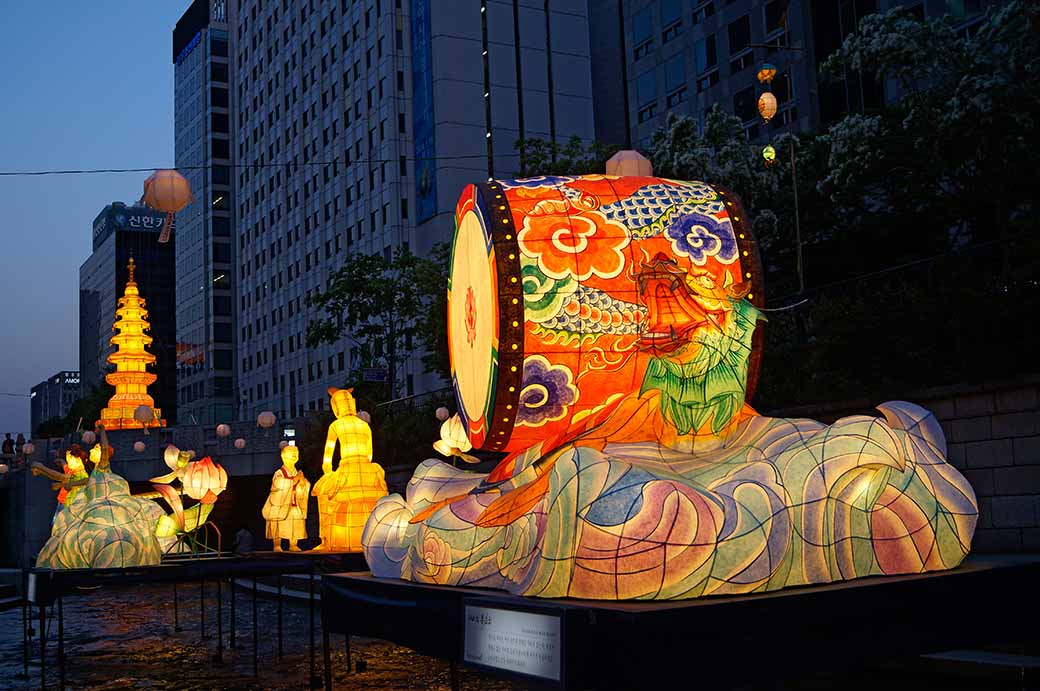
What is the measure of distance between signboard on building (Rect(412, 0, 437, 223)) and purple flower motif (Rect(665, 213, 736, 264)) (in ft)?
156

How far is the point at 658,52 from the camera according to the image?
43906 millimetres

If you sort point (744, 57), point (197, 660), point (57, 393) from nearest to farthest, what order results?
point (197, 660) < point (744, 57) < point (57, 393)

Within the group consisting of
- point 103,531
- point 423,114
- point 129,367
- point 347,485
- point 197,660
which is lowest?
point 197,660

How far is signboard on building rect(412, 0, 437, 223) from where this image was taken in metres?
55.5

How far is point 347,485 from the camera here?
1596 cm

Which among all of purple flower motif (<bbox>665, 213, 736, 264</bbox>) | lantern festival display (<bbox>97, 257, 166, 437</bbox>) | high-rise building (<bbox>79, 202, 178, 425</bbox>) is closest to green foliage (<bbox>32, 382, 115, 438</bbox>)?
lantern festival display (<bbox>97, 257, 166, 437</bbox>)

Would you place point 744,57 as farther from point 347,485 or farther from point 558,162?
point 347,485

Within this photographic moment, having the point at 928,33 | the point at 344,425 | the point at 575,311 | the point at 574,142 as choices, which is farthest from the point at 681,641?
the point at 574,142

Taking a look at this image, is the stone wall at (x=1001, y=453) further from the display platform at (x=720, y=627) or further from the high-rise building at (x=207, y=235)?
the high-rise building at (x=207, y=235)

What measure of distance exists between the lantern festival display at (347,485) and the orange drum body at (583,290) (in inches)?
344

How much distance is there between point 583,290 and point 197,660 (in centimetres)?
1078

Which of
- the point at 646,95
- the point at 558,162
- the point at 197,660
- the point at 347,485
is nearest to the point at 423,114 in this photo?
the point at 646,95

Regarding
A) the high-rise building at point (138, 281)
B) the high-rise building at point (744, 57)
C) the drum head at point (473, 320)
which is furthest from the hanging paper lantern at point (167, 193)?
the high-rise building at point (138, 281)

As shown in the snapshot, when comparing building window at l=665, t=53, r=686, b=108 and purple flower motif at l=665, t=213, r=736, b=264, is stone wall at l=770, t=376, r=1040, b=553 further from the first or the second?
building window at l=665, t=53, r=686, b=108
